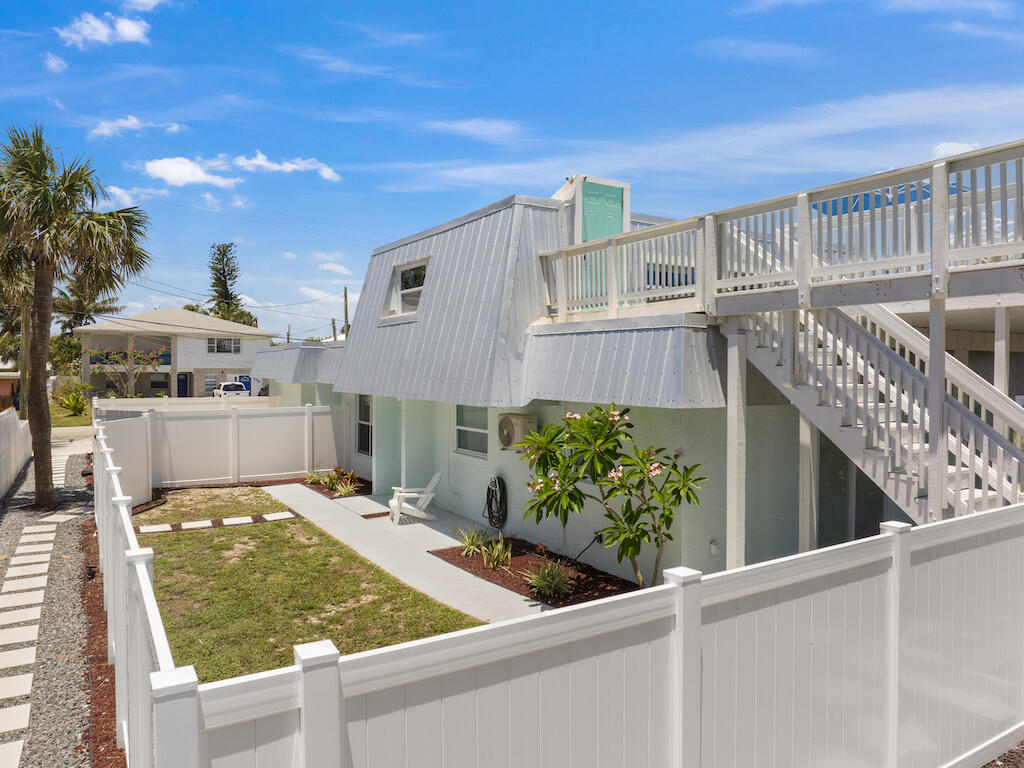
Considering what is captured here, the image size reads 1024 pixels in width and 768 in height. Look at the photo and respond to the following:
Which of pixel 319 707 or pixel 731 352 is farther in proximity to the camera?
pixel 731 352

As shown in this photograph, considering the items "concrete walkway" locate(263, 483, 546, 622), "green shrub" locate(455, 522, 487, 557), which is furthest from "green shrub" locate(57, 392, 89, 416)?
"green shrub" locate(455, 522, 487, 557)

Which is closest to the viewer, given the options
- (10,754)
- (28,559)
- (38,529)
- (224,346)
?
(10,754)

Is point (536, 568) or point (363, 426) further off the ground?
point (363, 426)

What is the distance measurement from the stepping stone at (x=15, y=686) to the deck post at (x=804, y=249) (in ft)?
25.1

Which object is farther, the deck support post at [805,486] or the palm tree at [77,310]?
the palm tree at [77,310]

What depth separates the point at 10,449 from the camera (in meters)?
15.1

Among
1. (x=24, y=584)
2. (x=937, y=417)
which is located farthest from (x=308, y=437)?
(x=937, y=417)

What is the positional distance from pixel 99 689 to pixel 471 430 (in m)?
7.14

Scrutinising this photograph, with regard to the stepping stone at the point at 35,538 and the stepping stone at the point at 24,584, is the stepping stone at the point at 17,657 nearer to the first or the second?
the stepping stone at the point at 24,584

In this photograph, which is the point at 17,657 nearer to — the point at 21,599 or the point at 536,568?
the point at 21,599

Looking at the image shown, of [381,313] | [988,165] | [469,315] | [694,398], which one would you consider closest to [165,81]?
[381,313]

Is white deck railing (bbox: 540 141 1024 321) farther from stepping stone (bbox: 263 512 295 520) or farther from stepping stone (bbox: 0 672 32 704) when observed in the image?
stepping stone (bbox: 263 512 295 520)

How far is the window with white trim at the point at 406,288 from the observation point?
12266mm

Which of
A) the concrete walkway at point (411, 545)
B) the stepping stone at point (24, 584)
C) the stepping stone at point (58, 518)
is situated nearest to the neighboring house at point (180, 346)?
the stepping stone at point (58, 518)
